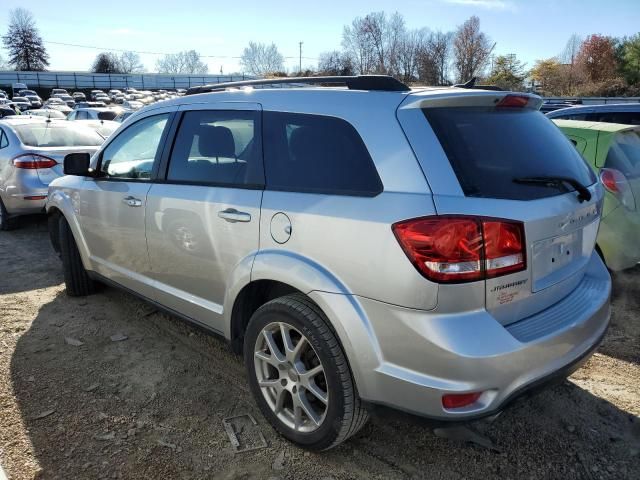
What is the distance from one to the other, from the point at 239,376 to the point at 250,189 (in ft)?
4.41

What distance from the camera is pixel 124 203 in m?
3.71

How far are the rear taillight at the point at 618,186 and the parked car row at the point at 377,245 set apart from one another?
68.2 inches

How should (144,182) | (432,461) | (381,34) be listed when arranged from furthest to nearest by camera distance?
(381,34) < (144,182) < (432,461)

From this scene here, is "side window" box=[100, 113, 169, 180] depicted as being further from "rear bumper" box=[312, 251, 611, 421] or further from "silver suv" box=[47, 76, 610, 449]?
"rear bumper" box=[312, 251, 611, 421]

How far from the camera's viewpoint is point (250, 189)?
2.78 metres

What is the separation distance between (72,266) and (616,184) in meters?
4.84

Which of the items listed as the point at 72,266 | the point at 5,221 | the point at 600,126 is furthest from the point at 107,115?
the point at 600,126

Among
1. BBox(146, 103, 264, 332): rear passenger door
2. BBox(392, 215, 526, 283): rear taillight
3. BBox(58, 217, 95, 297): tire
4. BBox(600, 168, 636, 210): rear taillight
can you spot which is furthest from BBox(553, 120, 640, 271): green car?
BBox(58, 217, 95, 297): tire

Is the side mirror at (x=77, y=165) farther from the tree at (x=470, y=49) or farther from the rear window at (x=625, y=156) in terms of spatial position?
the tree at (x=470, y=49)

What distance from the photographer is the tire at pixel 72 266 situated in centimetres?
468

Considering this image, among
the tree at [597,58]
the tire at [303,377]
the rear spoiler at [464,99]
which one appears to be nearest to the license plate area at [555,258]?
the rear spoiler at [464,99]

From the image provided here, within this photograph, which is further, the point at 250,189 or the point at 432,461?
the point at 250,189

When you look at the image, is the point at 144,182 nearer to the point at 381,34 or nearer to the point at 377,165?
the point at 377,165

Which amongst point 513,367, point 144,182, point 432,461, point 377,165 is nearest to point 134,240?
point 144,182
